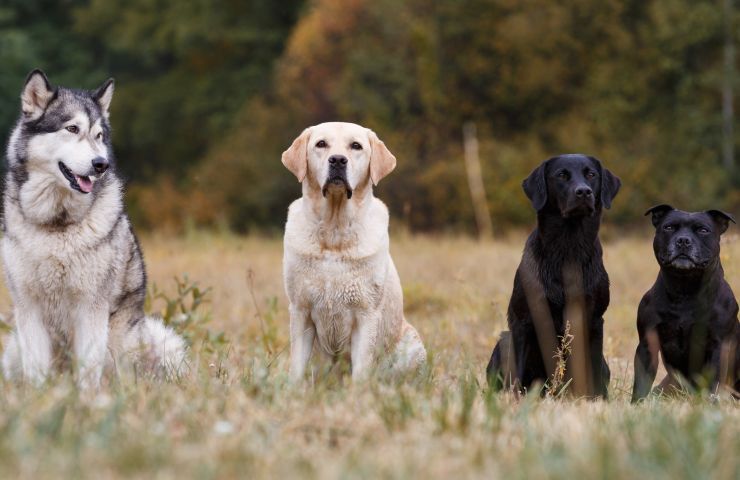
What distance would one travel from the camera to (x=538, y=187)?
6109mm

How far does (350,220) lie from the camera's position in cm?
610

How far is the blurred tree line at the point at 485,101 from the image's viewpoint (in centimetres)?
2273

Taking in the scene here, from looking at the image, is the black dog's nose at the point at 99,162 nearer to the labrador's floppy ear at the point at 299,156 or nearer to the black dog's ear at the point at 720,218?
the labrador's floppy ear at the point at 299,156

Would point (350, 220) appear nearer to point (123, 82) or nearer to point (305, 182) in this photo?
point (305, 182)

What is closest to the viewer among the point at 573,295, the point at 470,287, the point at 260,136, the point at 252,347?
the point at 573,295

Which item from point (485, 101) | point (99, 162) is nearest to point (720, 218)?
point (99, 162)

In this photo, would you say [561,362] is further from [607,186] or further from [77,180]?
[77,180]

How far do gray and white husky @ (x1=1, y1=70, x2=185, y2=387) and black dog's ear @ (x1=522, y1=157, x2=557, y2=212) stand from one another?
2.22m

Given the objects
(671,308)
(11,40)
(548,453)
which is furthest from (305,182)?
(11,40)

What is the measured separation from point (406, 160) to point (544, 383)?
18155 mm

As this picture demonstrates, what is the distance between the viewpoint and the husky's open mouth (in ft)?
18.6

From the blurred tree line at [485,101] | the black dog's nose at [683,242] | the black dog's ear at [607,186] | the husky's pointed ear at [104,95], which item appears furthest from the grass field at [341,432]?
the blurred tree line at [485,101]

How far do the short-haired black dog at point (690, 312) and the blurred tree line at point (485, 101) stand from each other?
1501 centimetres

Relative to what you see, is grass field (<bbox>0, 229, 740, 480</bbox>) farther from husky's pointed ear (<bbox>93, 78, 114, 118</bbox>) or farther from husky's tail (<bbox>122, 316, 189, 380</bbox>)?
husky's pointed ear (<bbox>93, 78, 114, 118</bbox>)
